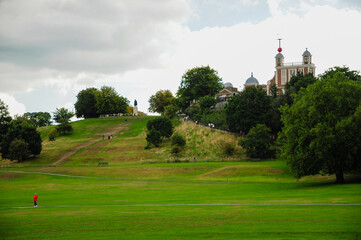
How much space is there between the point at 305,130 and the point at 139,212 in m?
23.3

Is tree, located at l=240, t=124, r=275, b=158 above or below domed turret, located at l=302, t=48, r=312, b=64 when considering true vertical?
below

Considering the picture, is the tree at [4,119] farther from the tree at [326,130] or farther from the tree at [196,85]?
Result: the tree at [326,130]

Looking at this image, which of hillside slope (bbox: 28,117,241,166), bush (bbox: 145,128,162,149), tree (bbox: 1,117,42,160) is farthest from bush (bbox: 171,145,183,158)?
tree (bbox: 1,117,42,160)

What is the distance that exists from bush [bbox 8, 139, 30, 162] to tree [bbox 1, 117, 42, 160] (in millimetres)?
1943

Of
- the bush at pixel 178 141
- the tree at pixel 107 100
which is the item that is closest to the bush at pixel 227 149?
the bush at pixel 178 141

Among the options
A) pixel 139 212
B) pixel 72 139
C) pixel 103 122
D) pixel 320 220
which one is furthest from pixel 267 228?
pixel 103 122

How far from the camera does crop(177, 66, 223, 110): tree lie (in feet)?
413

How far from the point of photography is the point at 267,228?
1938 centimetres

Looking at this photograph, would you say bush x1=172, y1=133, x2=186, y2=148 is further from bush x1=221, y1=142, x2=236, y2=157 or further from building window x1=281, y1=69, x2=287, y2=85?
building window x1=281, y1=69, x2=287, y2=85

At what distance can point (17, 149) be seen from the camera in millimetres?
81500

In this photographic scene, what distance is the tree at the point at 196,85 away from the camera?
126 m

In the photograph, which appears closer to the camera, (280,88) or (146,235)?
(146,235)

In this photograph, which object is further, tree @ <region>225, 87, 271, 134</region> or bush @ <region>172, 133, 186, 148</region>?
bush @ <region>172, 133, 186, 148</region>

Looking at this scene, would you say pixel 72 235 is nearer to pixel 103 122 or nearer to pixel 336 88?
pixel 336 88
